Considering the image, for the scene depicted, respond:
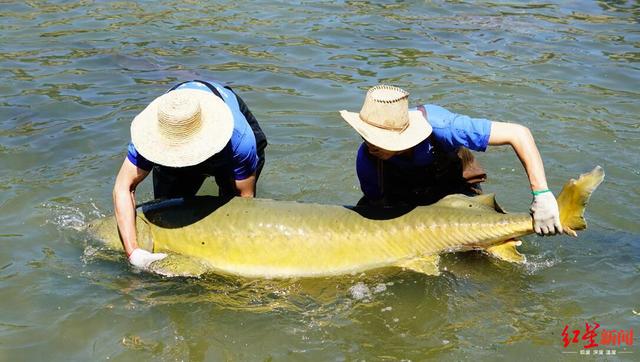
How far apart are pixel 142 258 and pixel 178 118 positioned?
1067 millimetres

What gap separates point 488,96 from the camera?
29.6 ft

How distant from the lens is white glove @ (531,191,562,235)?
4371mm

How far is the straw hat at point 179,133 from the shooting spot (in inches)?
180

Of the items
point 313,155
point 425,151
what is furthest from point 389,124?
point 313,155

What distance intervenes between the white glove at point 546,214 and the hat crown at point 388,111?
93 cm

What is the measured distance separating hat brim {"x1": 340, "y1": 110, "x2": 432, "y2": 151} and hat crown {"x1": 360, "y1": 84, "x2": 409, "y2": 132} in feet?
0.10

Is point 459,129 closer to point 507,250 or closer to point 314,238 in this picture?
point 507,250

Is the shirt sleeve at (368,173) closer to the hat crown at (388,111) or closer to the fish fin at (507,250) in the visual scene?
the hat crown at (388,111)

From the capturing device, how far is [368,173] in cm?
540

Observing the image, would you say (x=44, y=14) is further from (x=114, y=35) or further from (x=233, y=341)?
(x=233, y=341)

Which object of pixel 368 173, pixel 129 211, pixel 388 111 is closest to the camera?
pixel 388 111

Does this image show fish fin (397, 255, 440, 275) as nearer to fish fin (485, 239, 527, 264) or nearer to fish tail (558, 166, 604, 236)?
fish fin (485, 239, 527, 264)

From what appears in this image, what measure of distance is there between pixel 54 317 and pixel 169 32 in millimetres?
8188

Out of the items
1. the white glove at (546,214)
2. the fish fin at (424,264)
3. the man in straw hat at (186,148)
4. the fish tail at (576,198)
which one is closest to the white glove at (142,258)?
the man in straw hat at (186,148)
